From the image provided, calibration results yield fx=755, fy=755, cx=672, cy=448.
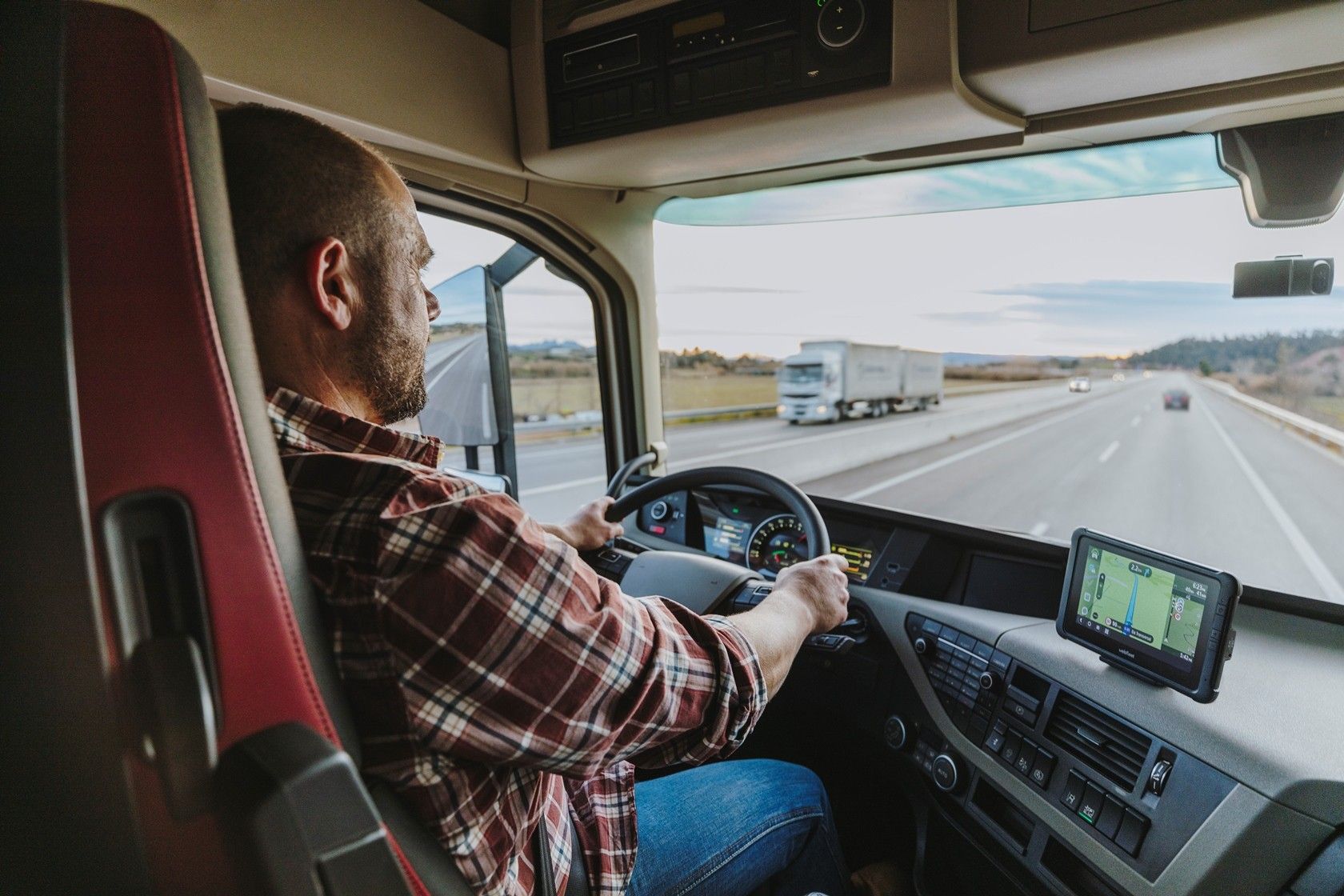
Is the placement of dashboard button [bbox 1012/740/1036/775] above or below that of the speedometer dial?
below

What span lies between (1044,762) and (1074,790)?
9 cm


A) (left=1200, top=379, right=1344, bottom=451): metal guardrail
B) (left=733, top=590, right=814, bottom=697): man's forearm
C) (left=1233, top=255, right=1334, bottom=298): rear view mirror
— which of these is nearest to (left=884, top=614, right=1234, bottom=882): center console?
(left=733, top=590, right=814, bottom=697): man's forearm

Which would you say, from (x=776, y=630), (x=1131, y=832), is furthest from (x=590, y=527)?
(x=1131, y=832)

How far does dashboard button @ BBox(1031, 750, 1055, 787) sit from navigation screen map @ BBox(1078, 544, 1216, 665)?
0.31m

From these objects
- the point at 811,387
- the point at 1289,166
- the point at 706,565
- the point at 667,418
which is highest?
the point at 1289,166

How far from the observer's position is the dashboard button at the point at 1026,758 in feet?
5.71

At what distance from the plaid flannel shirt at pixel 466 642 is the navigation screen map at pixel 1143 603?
1017 millimetres

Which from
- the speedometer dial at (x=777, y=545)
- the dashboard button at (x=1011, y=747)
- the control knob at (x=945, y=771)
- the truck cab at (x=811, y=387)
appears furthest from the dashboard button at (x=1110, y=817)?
the truck cab at (x=811, y=387)

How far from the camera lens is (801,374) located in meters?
3.11

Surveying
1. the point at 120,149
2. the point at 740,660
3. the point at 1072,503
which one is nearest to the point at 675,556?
the point at 740,660

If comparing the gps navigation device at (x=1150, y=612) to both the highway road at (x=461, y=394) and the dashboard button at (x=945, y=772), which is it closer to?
the dashboard button at (x=945, y=772)

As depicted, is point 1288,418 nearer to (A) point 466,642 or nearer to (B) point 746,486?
(B) point 746,486

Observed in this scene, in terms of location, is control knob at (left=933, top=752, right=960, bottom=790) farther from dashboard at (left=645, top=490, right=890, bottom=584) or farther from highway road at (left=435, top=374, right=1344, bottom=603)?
highway road at (left=435, top=374, right=1344, bottom=603)

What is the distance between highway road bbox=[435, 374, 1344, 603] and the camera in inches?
75.9
